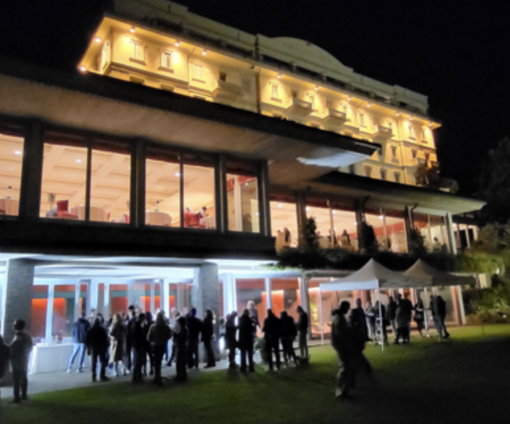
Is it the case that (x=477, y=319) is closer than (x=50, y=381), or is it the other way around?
(x=50, y=381)

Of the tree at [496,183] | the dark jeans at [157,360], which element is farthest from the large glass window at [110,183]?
the tree at [496,183]

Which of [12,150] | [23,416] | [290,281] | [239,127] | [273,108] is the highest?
[273,108]

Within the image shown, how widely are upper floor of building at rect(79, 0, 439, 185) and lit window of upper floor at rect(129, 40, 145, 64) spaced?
0.19 ft

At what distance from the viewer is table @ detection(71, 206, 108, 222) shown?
1223 centimetres

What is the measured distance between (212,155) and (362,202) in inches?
406

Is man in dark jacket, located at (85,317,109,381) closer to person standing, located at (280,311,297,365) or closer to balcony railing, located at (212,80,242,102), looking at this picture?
person standing, located at (280,311,297,365)

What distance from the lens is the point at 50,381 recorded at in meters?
11.5

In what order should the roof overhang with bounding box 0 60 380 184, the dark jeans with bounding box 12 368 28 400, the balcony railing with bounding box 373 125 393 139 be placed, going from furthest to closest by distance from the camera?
the balcony railing with bounding box 373 125 393 139 < the roof overhang with bounding box 0 60 380 184 < the dark jeans with bounding box 12 368 28 400

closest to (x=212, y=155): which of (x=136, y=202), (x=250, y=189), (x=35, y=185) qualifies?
(x=250, y=189)

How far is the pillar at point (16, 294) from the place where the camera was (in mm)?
11586

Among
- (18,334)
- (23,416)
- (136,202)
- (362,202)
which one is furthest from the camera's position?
(362,202)

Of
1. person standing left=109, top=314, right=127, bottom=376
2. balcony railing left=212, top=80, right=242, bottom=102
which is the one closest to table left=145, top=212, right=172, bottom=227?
person standing left=109, top=314, right=127, bottom=376

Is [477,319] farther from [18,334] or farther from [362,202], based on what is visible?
[18,334]

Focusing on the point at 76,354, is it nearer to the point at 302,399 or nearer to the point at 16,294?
the point at 16,294
